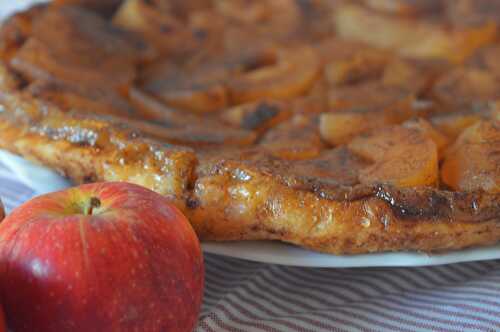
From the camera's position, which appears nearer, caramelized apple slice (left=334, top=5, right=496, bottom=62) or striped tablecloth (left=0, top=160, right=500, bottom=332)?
striped tablecloth (left=0, top=160, right=500, bottom=332)

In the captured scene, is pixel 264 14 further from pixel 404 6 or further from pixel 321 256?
pixel 321 256

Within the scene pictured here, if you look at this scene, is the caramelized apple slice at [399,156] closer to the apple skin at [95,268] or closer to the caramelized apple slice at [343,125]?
the caramelized apple slice at [343,125]

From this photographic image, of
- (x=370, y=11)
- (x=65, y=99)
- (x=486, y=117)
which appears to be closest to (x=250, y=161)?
(x=65, y=99)

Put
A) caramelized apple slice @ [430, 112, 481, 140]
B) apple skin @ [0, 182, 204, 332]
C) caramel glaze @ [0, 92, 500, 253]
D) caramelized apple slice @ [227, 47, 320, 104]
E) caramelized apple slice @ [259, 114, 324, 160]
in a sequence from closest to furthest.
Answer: apple skin @ [0, 182, 204, 332] → caramel glaze @ [0, 92, 500, 253] → caramelized apple slice @ [259, 114, 324, 160] → caramelized apple slice @ [430, 112, 481, 140] → caramelized apple slice @ [227, 47, 320, 104]

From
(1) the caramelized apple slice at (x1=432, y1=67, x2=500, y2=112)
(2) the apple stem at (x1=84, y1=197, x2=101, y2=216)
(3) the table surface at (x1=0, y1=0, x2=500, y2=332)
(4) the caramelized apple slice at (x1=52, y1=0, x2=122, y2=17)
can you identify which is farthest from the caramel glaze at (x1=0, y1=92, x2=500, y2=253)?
(4) the caramelized apple slice at (x1=52, y1=0, x2=122, y2=17)

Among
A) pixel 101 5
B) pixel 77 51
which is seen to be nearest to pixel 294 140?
pixel 77 51

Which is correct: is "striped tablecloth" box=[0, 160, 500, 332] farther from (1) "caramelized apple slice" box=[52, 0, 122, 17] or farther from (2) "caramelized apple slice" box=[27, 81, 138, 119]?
(1) "caramelized apple slice" box=[52, 0, 122, 17]
